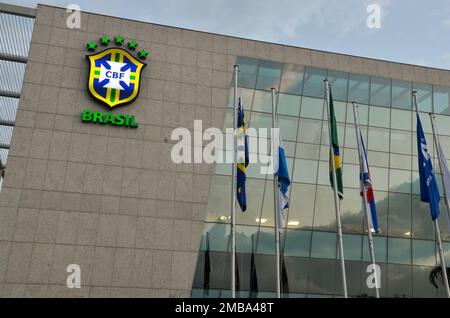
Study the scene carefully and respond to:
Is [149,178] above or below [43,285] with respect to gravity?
above

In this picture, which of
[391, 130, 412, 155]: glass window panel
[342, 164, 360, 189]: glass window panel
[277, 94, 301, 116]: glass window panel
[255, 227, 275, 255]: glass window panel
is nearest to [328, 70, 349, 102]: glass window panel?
[277, 94, 301, 116]: glass window panel

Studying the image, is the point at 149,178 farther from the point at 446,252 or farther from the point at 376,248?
the point at 446,252

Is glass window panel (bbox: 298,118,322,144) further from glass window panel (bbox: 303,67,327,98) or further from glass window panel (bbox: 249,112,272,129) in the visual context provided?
glass window panel (bbox: 249,112,272,129)

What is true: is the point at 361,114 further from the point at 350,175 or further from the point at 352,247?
the point at 352,247

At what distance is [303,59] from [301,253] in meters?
12.1

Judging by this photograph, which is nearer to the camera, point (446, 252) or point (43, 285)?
point (43, 285)

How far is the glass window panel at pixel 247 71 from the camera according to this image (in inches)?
1208

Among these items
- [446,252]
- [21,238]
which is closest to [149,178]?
[21,238]

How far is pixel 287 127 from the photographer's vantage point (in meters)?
30.4

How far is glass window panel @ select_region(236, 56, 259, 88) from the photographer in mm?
30672

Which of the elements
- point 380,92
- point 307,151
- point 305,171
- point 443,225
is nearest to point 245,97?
point 307,151

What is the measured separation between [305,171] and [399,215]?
258 inches

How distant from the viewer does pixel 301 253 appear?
28594 millimetres

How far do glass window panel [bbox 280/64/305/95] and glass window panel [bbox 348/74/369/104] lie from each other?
3.34m
